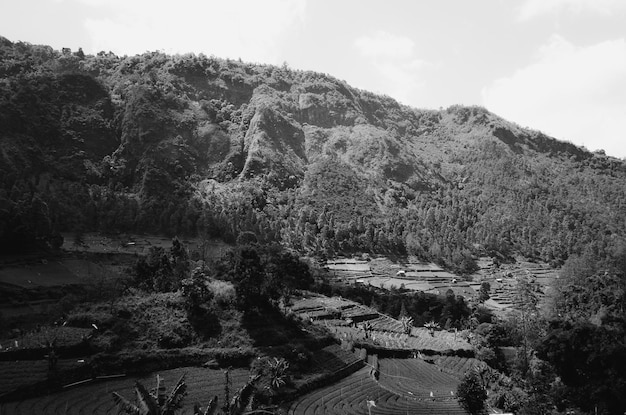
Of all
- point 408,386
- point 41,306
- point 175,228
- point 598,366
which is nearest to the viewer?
point 598,366

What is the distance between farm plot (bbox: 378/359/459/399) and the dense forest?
463cm

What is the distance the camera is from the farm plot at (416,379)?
4594cm

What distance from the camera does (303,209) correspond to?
133875 mm

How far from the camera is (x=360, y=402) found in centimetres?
4138

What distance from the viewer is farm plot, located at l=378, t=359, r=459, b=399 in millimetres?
45938

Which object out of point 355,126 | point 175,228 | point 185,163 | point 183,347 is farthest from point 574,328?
point 355,126

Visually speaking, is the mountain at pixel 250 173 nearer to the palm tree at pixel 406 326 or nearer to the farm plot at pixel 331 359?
the palm tree at pixel 406 326

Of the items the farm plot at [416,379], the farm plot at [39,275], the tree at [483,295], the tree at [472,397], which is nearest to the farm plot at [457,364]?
the farm plot at [416,379]

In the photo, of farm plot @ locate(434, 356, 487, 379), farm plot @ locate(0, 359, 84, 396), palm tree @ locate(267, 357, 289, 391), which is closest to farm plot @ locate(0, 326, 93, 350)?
farm plot @ locate(0, 359, 84, 396)

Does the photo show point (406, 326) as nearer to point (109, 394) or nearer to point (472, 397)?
point (472, 397)

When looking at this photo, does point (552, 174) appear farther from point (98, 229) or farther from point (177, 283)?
point (177, 283)

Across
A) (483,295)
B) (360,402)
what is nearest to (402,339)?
(360,402)

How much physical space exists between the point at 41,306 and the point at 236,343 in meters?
26.1

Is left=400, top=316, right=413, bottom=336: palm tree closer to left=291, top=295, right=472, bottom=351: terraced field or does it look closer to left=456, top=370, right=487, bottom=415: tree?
left=291, top=295, right=472, bottom=351: terraced field
